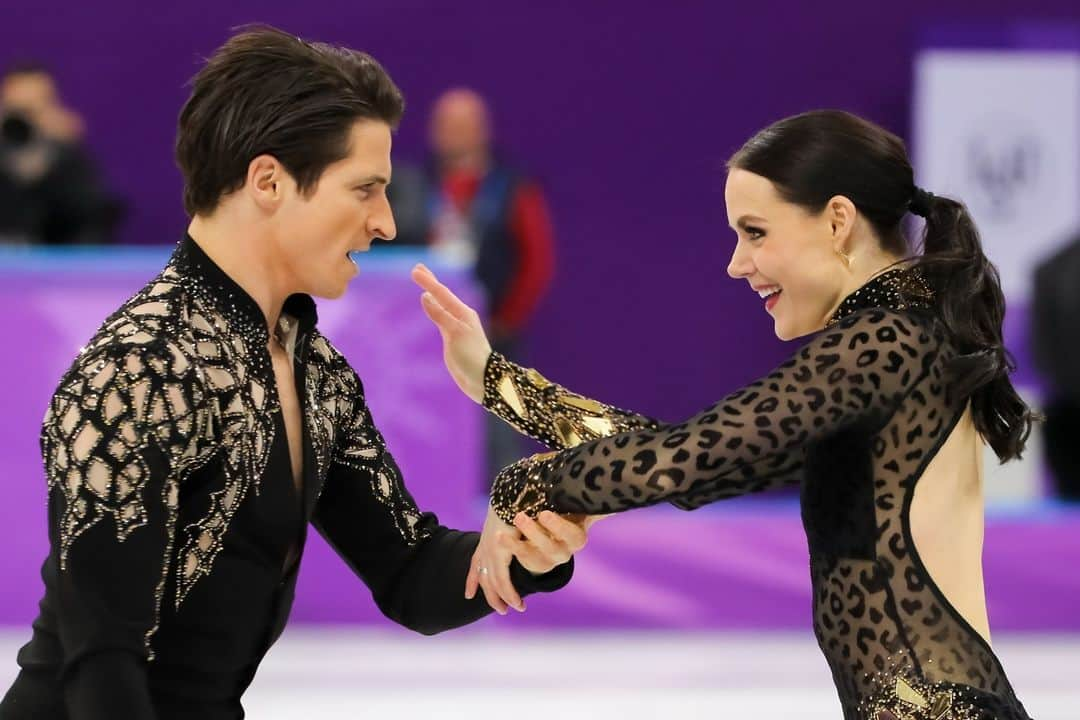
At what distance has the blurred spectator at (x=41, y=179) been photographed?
25.7ft

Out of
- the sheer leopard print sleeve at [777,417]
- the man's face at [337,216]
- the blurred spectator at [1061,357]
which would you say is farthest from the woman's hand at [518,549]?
the blurred spectator at [1061,357]

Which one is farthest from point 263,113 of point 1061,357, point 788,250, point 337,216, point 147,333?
point 1061,357

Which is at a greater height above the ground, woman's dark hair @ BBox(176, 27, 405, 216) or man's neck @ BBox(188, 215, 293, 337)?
woman's dark hair @ BBox(176, 27, 405, 216)

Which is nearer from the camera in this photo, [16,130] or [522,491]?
[522,491]

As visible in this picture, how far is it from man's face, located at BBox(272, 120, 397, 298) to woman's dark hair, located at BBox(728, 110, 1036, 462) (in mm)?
620

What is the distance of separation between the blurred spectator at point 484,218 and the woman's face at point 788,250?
5.00 meters

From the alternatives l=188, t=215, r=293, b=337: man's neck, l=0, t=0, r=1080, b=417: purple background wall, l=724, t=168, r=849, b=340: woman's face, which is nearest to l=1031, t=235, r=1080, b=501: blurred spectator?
l=0, t=0, r=1080, b=417: purple background wall

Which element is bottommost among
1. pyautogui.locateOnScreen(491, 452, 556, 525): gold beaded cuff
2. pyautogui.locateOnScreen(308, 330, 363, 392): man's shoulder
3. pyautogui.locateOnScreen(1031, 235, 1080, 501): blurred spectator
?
pyautogui.locateOnScreen(491, 452, 556, 525): gold beaded cuff

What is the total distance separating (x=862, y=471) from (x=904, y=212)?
1.54 ft

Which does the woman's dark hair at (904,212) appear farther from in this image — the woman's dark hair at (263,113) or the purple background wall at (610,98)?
the purple background wall at (610,98)

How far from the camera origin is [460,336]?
3.28 m

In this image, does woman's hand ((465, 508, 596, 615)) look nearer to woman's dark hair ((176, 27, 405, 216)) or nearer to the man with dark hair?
the man with dark hair

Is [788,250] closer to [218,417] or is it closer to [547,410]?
[547,410]

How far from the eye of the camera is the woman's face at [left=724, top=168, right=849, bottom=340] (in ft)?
9.37
